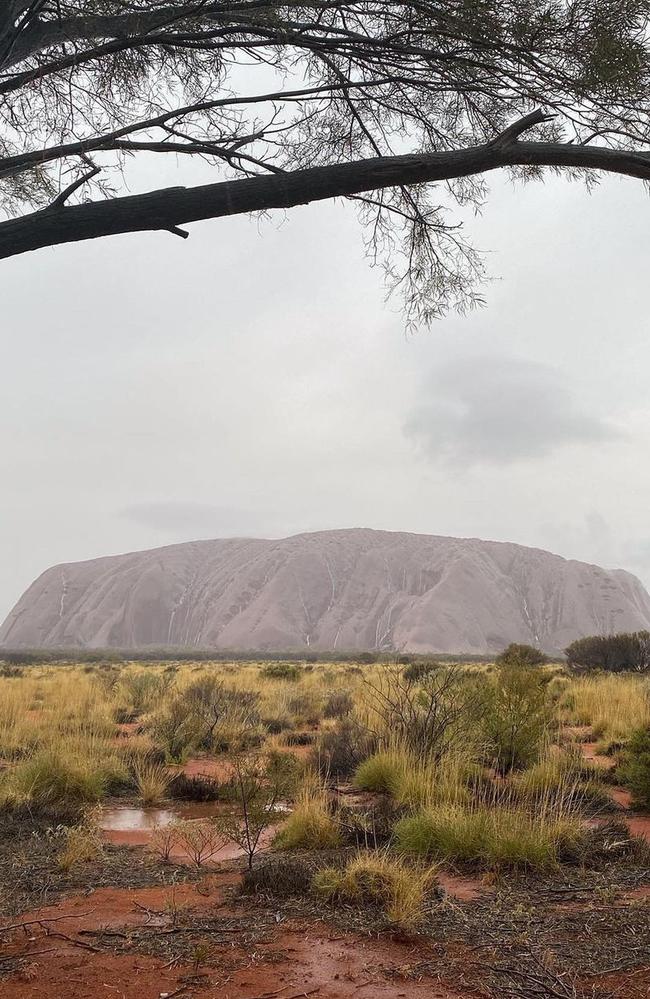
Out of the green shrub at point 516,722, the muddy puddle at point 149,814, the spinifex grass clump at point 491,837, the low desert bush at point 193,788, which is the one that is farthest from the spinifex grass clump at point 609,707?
the muddy puddle at point 149,814

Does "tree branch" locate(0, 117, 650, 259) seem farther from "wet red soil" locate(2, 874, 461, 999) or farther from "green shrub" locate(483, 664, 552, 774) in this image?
"green shrub" locate(483, 664, 552, 774)

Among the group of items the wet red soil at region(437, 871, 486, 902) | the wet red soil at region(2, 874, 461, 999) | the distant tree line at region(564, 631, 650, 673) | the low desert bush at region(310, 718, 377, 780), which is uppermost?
the wet red soil at region(2, 874, 461, 999)

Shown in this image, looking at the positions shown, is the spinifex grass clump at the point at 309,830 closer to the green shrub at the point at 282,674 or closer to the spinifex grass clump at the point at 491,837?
the spinifex grass clump at the point at 491,837

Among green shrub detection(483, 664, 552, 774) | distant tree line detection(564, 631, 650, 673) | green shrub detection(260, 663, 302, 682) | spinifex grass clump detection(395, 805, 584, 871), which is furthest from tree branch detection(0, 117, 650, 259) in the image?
distant tree line detection(564, 631, 650, 673)

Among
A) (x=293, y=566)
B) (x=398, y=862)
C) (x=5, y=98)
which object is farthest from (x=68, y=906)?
(x=293, y=566)

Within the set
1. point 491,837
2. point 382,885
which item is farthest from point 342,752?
point 382,885

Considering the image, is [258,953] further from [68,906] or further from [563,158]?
[563,158]
